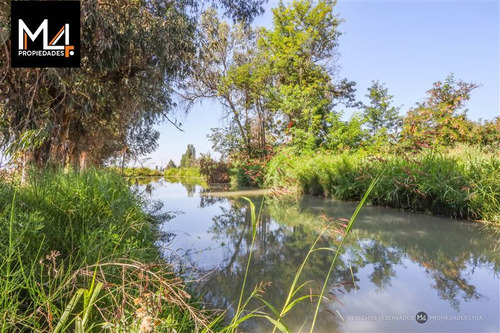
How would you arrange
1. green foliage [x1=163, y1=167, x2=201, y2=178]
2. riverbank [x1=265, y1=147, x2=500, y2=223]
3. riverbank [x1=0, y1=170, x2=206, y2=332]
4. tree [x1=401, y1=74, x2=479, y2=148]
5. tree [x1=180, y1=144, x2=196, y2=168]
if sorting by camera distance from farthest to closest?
tree [x1=180, y1=144, x2=196, y2=168] → green foliage [x1=163, y1=167, x2=201, y2=178] → tree [x1=401, y1=74, x2=479, y2=148] → riverbank [x1=265, y1=147, x2=500, y2=223] → riverbank [x1=0, y1=170, x2=206, y2=332]

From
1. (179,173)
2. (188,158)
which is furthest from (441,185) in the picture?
(188,158)

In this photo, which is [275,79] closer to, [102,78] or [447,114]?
[447,114]

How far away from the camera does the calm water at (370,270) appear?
1.50m

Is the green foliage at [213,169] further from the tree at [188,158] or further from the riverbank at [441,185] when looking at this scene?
the tree at [188,158]

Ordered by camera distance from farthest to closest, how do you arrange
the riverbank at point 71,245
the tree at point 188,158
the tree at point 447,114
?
the tree at point 188,158 → the tree at point 447,114 → the riverbank at point 71,245

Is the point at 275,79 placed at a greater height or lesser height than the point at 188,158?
greater

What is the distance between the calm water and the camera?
4.93 feet

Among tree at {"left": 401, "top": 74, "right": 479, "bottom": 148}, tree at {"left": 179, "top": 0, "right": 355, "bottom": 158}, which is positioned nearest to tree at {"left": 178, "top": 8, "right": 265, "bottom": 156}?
tree at {"left": 179, "top": 0, "right": 355, "bottom": 158}

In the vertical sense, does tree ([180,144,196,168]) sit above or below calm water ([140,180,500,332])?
above

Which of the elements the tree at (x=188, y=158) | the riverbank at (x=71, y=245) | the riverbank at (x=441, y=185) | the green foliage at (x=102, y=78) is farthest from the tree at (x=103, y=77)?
the tree at (x=188, y=158)

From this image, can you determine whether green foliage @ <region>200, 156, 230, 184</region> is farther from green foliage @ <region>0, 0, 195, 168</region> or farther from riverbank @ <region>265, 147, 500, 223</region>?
green foliage @ <region>0, 0, 195, 168</region>

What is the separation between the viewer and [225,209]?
5.29 m

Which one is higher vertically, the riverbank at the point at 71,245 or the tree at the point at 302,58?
the tree at the point at 302,58

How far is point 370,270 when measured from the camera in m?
2.16
